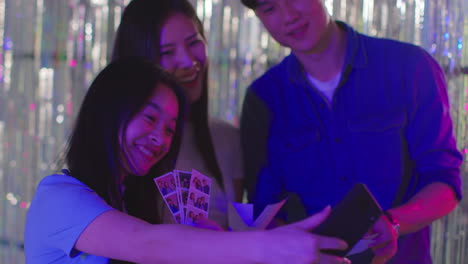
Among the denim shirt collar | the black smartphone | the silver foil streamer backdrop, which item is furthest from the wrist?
the silver foil streamer backdrop

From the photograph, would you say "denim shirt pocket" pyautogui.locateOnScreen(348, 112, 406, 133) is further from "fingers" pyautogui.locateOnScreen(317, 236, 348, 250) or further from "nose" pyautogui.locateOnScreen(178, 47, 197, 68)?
"fingers" pyautogui.locateOnScreen(317, 236, 348, 250)

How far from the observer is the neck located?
1.62 m

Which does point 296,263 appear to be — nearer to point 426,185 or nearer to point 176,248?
point 176,248

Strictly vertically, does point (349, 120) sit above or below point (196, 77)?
below

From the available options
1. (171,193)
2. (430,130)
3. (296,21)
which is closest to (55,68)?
(296,21)

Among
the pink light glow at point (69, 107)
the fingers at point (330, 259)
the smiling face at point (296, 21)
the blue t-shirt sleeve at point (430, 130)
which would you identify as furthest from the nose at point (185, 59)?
the pink light glow at point (69, 107)

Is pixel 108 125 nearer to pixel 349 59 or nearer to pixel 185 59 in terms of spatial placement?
pixel 185 59

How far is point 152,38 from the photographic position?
1501 mm

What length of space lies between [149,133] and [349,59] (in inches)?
29.0

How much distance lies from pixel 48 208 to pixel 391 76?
1.07 m

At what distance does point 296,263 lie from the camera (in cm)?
81

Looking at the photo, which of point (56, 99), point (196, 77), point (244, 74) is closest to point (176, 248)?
point (196, 77)


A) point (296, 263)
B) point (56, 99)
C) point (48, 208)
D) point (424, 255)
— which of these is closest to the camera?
point (296, 263)

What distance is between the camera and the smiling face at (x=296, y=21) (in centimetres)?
154
